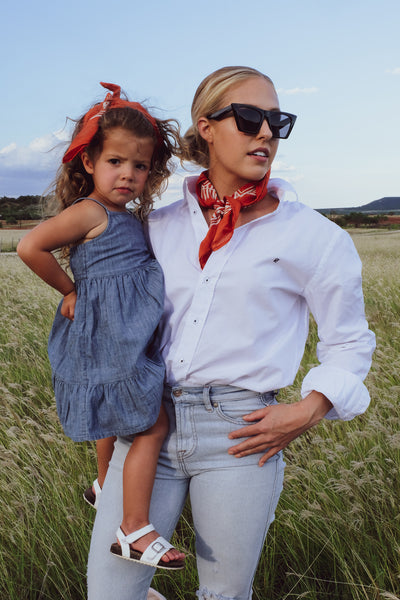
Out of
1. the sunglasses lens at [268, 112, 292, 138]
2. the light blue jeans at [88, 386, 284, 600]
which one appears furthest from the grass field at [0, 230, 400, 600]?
the sunglasses lens at [268, 112, 292, 138]

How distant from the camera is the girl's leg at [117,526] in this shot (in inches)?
72.3

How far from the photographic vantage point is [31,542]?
2.72m

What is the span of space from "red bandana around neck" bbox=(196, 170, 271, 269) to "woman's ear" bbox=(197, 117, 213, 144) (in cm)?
18

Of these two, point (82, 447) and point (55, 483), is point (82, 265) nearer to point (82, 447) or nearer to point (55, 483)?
point (55, 483)

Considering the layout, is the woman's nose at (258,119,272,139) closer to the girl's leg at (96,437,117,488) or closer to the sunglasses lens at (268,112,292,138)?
the sunglasses lens at (268,112,292,138)

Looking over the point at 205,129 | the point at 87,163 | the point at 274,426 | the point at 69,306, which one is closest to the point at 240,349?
the point at 274,426

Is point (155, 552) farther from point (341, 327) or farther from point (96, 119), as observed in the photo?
point (96, 119)

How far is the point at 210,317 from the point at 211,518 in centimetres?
67

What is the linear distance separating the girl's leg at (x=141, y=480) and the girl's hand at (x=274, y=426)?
0.26m

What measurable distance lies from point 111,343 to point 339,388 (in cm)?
81

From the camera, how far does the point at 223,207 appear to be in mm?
1960

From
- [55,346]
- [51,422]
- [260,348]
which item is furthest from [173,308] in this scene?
[51,422]

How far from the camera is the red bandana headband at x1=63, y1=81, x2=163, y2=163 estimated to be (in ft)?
6.95

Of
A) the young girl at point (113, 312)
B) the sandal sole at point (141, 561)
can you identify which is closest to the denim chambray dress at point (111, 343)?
the young girl at point (113, 312)
